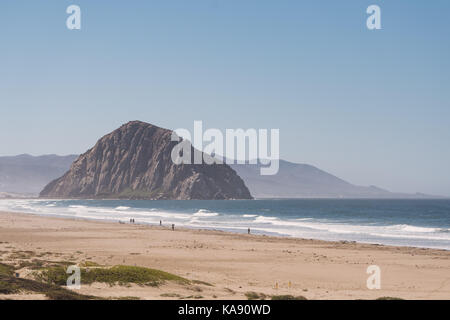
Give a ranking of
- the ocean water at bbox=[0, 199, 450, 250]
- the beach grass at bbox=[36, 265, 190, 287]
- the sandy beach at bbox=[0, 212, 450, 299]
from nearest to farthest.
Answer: the beach grass at bbox=[36, 265, 190, 287] → the sandy beach at bbox=[0, 212, 450, 299] → the ocean water at bbox=[0, 199, 450, 250]

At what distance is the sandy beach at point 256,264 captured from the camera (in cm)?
1981

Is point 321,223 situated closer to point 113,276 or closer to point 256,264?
point 256,264

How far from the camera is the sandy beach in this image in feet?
65.0

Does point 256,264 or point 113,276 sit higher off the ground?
point 113,276

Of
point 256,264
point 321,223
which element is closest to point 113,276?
point 256,264

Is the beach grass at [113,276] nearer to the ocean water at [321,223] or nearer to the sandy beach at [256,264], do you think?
the sandy beach at [256,264]

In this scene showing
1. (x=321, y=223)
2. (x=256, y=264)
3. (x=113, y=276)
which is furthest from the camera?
(x=321, y=223)

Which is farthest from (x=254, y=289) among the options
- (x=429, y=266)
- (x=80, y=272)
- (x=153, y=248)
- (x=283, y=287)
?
(x=153, y=248)

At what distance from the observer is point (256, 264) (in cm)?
3108

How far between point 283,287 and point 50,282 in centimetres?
991

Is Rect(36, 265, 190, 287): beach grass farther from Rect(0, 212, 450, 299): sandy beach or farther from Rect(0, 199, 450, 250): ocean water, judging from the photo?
Rect(0, 199, 450, 250): ocean water

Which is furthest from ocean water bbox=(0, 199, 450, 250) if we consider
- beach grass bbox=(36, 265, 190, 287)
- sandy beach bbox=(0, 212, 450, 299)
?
beach grass bbox=(36, 265, 190, 287)

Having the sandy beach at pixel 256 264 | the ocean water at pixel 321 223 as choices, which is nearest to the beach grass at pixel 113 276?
the sandy beach at pixel 256 264
